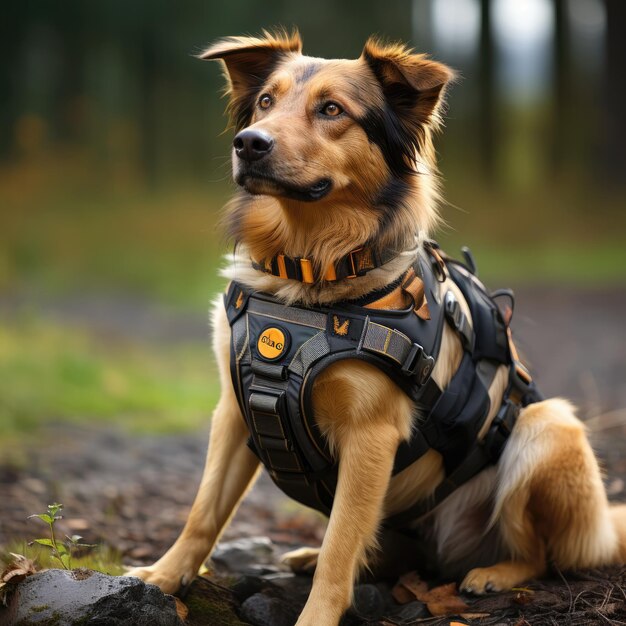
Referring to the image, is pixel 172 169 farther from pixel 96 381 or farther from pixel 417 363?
pixel 417 363

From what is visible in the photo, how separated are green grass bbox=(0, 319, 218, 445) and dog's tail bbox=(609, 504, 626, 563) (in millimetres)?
3666

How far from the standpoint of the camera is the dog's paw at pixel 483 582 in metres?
3.21

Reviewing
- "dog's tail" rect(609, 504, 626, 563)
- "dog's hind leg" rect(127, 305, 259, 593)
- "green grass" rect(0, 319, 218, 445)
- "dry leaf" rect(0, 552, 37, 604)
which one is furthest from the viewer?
"green grass" rect(0, 319, 218, 445)

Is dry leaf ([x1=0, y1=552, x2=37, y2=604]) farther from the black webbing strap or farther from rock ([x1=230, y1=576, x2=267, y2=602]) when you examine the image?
the black webbing strap

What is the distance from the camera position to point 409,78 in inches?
115

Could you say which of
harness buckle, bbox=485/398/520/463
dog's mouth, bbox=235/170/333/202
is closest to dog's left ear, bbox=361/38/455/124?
dog's mouth, bbox=235/170/333/202

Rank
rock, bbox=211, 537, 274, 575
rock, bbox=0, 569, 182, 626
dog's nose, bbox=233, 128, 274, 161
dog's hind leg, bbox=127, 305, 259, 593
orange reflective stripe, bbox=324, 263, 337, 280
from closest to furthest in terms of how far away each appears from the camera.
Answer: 1. rock, bbox=0, 569, 182, 626
2. dog's nose, bbox=233, 128, 274, 161
3. orange reflective stripe, bbox=324, 263, 337, 280
4. dog's hind leg, bbox=127, 305, 259, 593
5. rock, bbox=211, 537, 274, 575

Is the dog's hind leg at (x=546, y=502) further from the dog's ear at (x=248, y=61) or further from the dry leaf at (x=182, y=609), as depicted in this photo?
the dog's ear at (x=248, y=61)

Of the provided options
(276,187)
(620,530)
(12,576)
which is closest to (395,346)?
(276,187)

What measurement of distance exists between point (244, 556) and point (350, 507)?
1069 mm

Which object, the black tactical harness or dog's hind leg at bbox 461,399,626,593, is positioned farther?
dog's hind leg at bbox 461,399,626,593

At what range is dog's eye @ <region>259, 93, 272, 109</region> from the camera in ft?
9.93

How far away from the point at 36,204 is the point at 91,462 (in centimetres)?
670

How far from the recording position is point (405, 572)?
355 centimetres
